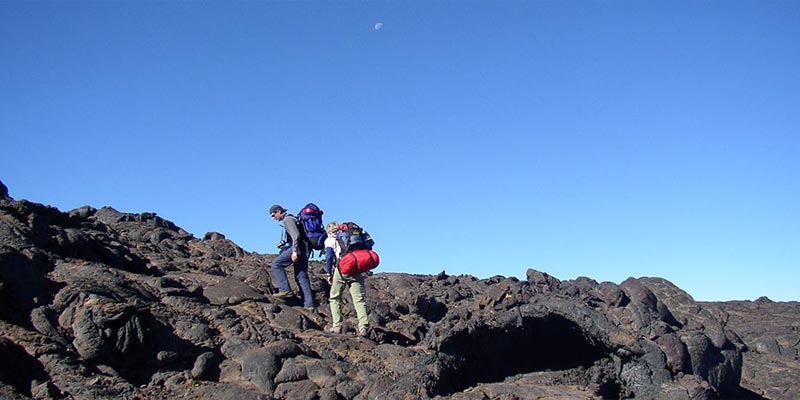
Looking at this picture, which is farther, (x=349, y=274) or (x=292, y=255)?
(x=292, y=255)

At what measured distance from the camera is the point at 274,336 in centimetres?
1249

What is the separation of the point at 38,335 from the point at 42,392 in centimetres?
134

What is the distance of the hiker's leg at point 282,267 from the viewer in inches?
592

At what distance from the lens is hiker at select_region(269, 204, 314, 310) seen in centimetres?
1477

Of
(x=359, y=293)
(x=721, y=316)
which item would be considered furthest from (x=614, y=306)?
(x=359, y=293)

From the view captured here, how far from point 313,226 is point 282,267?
1.07 m

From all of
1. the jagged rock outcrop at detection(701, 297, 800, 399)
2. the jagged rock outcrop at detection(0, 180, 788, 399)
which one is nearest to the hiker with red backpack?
the jagged rock outcrop at detection(0, 180, 788, 399)

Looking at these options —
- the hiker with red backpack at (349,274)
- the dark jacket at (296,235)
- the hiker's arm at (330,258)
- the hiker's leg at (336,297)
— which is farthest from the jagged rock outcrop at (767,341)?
the dark jacket at (296,235)

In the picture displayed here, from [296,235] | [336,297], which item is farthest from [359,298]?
[296,235]

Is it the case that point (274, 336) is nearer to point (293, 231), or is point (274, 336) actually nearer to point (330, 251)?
point (330, 251)

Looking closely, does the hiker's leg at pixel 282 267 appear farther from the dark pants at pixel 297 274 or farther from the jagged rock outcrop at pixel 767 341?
the jagged rock outcrop at pixel 767 341

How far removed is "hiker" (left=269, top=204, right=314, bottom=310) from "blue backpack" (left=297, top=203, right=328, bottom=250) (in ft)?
0.44

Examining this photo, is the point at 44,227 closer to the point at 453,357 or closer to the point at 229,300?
the point at 229,300

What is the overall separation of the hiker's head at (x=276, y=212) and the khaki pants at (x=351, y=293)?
2.09 meters
